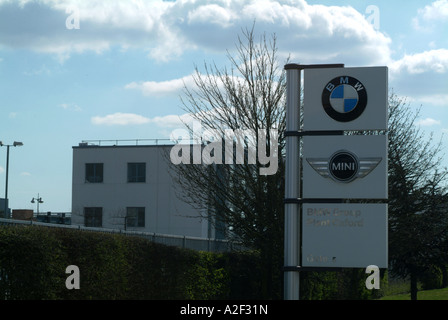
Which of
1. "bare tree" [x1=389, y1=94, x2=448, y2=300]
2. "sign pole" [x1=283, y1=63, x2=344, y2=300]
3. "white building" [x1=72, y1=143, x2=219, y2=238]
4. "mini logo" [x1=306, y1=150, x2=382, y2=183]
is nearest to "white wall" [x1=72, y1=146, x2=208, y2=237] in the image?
"white building" [x1=72, y1=143, x2=219, y2=238]

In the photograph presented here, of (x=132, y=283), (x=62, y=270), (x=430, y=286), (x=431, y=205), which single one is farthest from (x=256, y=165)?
(x=430, y=286)

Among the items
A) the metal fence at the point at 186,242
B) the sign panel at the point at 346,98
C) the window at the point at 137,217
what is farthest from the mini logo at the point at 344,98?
the window at the point at 137,217

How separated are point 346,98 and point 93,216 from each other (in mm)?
48661

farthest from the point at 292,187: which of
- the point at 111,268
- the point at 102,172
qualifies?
the point at 102,172

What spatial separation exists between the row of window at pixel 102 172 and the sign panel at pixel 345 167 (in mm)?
46508

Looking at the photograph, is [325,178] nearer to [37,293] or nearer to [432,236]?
[37,293]

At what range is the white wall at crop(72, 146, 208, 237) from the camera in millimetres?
55219

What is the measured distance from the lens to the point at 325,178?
10547 mm

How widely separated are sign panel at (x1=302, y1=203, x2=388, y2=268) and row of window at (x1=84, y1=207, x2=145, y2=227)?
45.7 m

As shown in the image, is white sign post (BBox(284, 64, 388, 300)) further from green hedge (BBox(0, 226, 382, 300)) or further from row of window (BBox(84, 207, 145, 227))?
row of window (BBox(84, 207, 145, 227))

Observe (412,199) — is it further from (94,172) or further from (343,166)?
(94,172)

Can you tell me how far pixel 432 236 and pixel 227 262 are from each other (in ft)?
32.4

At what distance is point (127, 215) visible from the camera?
56.2 meters

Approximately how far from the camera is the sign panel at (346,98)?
34.0 feet
